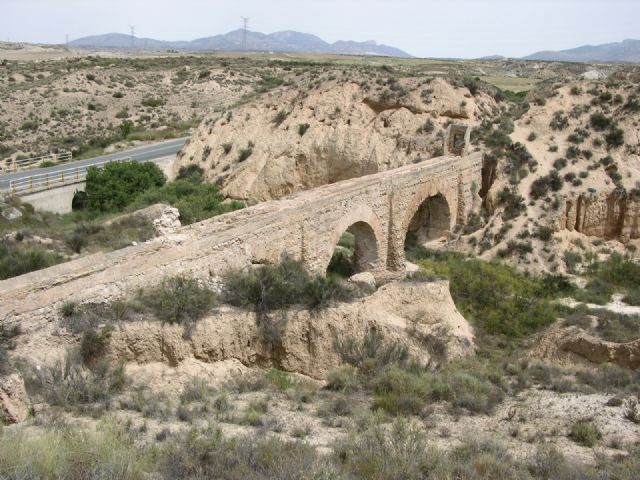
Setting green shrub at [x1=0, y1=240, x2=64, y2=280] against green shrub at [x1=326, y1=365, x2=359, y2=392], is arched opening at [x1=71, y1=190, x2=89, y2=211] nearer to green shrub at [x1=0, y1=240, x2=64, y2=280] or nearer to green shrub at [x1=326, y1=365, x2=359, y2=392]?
green shrub at [x1=0, y1=240, x2=64, y2=280]

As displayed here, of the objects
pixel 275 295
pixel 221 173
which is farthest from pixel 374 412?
pixel 221 173

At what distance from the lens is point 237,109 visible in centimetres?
3016

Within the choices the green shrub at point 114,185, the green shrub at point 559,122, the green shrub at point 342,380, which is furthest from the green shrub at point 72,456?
the green shrub at point 559,122

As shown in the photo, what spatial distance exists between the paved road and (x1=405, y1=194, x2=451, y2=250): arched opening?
47.2 ft

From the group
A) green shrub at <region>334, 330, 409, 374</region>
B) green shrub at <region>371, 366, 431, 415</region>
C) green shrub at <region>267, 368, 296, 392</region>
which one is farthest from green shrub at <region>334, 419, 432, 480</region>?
green shrub at <region>334, 330, 409, 374</region>

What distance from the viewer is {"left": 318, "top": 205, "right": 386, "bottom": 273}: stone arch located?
15877 mm

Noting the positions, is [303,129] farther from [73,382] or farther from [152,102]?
[152,102]

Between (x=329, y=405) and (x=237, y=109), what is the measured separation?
23499 millimetres

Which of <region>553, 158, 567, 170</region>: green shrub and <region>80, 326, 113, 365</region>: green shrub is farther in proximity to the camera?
<region>553, 158, 567, 170</region>: green shrub

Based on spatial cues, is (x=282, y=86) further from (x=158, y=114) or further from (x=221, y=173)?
(x=158, y=114)

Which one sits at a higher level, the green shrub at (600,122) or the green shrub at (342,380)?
the green shrub at (600,122)

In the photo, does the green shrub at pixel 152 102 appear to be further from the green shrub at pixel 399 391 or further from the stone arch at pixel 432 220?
the green shrub at pixel 399 391

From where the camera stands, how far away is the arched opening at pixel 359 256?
18031mm

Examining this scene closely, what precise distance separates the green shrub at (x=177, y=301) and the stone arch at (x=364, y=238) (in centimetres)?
500
